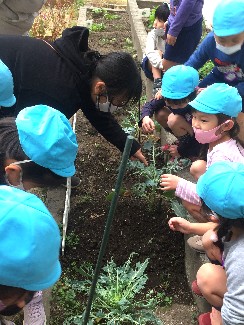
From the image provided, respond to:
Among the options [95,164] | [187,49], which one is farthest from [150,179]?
[187,49]

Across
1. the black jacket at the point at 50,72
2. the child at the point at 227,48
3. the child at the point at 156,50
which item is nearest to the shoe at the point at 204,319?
the black jacket at the point at 50,72

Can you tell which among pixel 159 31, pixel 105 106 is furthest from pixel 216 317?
pixel 159 31

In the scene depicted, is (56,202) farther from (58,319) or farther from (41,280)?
(41,280)

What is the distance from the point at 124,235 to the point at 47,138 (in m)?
1.33

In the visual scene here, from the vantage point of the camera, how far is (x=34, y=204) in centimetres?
162

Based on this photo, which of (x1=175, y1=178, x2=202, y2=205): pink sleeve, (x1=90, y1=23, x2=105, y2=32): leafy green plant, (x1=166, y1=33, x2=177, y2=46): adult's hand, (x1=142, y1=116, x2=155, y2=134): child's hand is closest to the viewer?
(x1=175, y1=178, x2=202, y2=205): pink sleeve

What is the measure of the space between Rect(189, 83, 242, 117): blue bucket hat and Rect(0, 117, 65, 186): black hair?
1.19 metres

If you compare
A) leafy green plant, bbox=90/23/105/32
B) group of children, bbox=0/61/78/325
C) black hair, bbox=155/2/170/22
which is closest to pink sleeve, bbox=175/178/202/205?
group of children, bbox=0/61/78/325

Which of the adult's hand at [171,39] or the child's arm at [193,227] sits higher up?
the adult's hand at [171,39]

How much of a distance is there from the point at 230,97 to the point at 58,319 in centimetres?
174

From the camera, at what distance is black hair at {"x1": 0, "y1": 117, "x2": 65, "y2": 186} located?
84.1 inches

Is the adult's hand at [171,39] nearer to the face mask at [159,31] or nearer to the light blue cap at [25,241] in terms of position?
the face mask at [159,31]

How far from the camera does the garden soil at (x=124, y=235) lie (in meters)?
2.83

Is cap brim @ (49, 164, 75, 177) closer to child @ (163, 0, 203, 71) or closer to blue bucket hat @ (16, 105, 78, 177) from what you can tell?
blue bucket hat @ (16, 105, 78, 177)
